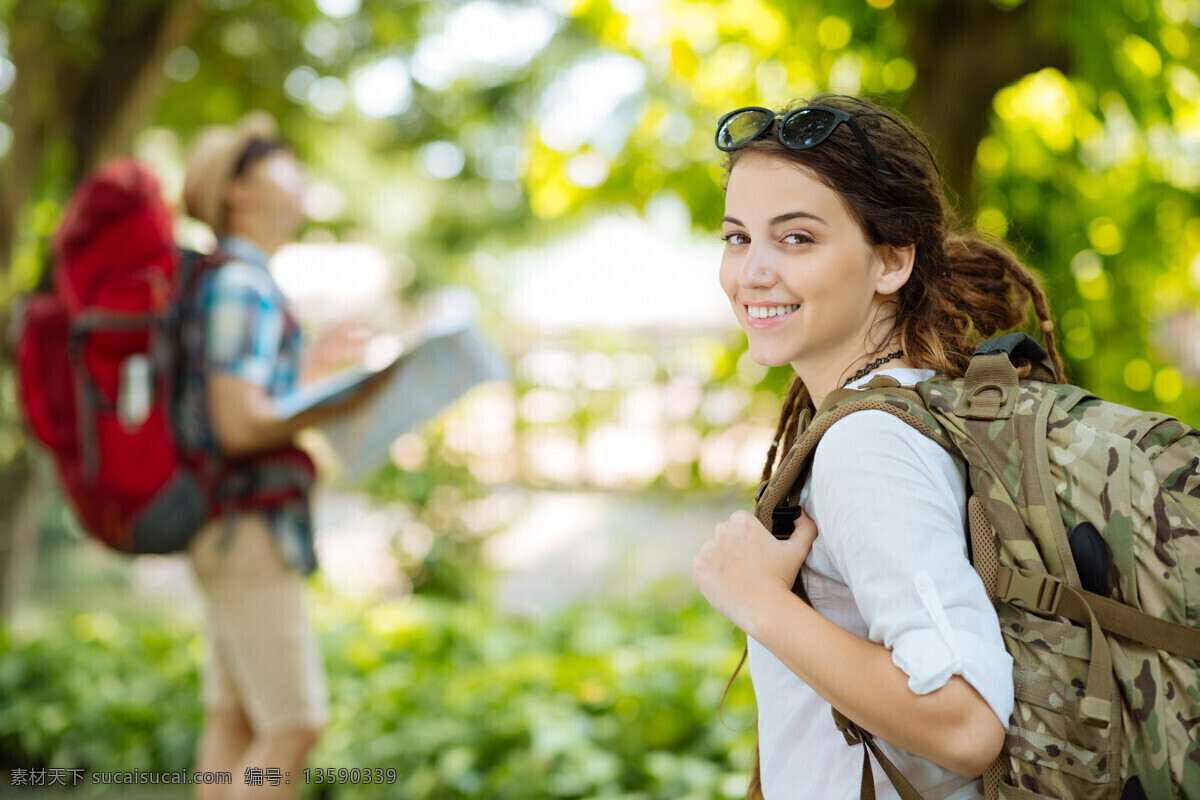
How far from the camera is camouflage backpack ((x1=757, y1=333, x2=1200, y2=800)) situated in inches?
38.7

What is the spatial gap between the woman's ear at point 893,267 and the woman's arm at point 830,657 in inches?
13.7

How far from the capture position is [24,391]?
2.99 metres

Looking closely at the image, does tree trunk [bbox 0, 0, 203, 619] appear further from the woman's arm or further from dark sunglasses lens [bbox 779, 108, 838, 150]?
the woman's arm

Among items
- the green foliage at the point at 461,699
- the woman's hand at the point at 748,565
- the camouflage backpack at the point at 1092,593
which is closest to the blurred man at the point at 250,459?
the green foliage at the point at 461,699

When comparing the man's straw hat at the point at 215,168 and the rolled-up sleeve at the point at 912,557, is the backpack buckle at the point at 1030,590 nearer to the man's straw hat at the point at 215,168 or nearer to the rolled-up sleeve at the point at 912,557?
the rolled-up sleeve at the point at 912,557

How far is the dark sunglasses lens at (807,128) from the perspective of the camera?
1215 mm

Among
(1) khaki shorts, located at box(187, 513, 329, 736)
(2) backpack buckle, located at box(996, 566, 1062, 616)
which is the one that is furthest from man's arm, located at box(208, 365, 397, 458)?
(2) backpack buckle, located at box(996, 566, 1062, 616)

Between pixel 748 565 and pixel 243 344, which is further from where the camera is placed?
pixel 243 344

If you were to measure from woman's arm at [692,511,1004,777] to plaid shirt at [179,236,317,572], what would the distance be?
183cm

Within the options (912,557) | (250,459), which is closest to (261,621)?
(250,459)

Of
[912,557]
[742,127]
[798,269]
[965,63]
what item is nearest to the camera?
[912,557]

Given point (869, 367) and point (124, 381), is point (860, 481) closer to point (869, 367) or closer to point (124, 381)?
point (869, 367)

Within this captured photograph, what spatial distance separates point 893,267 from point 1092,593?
49 cm

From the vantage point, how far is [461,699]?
3.93 m
